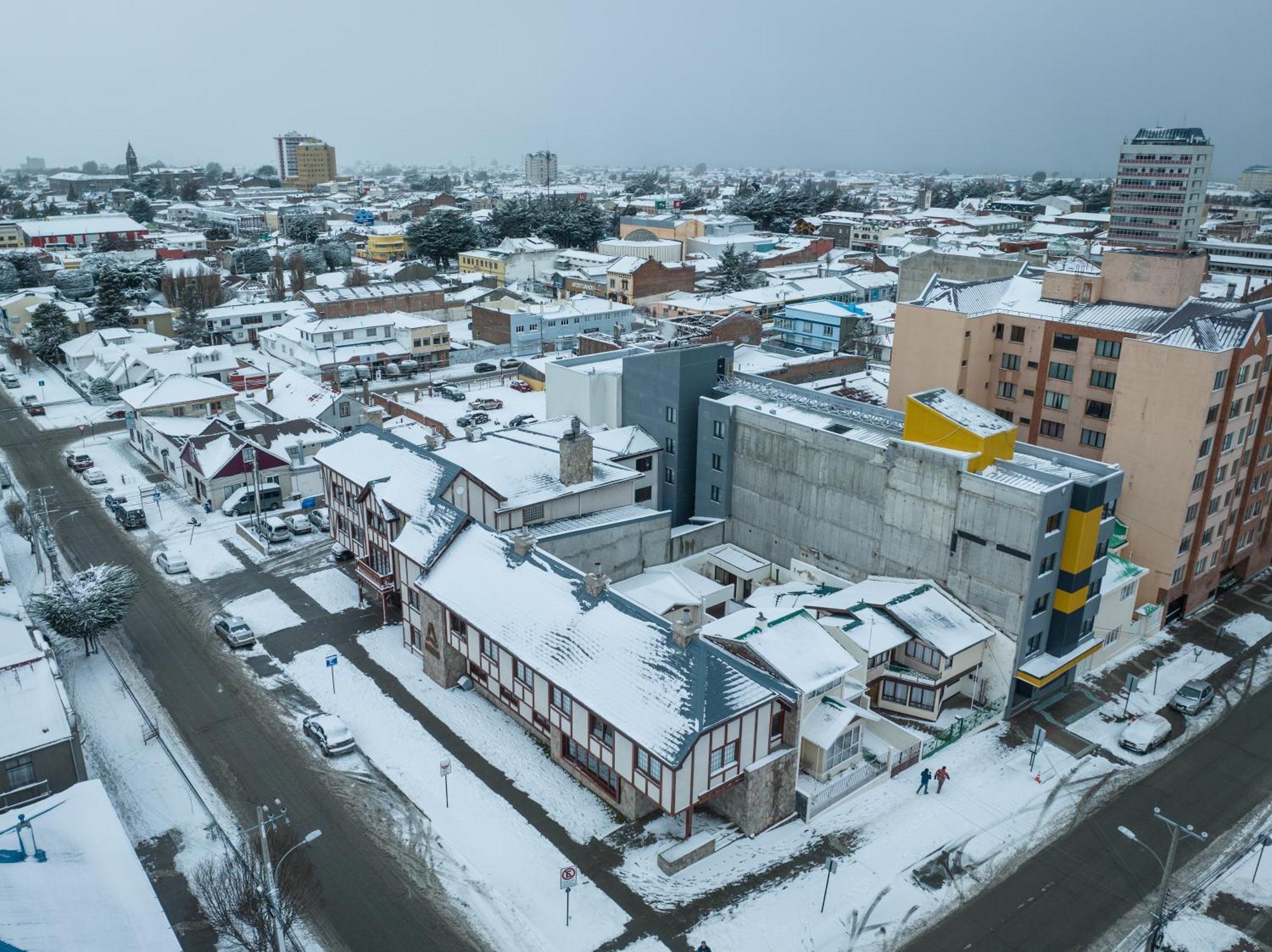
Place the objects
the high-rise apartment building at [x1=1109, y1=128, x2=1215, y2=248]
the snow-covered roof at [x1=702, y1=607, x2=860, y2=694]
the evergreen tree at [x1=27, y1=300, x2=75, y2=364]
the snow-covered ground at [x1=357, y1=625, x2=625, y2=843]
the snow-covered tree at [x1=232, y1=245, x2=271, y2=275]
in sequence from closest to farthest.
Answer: the snow-covered ground at [x1=357, y1=625, x2=625, y2=843] < the snow-covered roof at [x1=702, y1=607, x2=860, y2=694] < the evergreen tree at [x1=27, y1=300, x2=75, y2=364] < the snow-covered tree at [x1=232, y1=245, x2=271, y2=275] < the high-rise apartment building at [x1=1109, y1=128, x2=1215, y2=248]

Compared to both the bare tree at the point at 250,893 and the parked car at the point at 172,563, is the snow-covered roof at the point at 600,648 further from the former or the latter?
the parked car at the point at 172,563

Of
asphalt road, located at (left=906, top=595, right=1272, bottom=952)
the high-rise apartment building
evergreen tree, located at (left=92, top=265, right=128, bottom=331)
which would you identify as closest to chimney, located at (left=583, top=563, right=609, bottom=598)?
asphalt road, located at (left=906, top=595, right=1272, bottom=952)

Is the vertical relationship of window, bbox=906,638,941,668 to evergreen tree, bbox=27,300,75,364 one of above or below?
below

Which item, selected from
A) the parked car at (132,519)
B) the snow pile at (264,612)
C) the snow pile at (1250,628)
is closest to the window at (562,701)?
the snow pile at (264,612)

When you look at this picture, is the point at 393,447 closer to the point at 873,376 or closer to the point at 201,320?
the point at 873,376

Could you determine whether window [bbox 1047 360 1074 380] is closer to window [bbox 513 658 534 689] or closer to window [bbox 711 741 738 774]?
window [bbox 711 741 738 774]

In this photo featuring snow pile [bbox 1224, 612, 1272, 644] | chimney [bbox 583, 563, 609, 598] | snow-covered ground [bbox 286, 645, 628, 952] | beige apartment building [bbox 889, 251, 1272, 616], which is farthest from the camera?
snow pile [bbox 1224, 612, 1272, 644]

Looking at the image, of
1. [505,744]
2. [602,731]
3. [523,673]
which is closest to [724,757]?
[602,731]

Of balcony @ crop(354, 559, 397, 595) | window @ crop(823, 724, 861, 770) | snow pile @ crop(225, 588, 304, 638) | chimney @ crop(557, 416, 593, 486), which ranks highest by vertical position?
chimney @ crop(557, 416, 593, 486)
